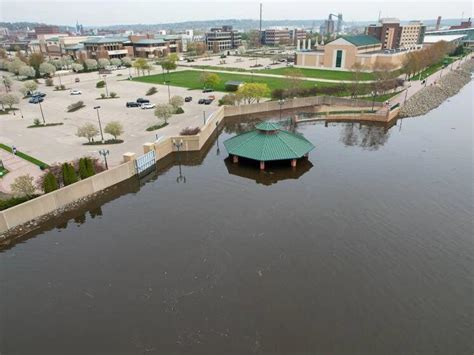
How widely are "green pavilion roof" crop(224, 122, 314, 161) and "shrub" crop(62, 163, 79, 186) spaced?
1701cm

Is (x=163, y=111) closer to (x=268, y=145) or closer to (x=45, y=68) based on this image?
(x=268, y=145)

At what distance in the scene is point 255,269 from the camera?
22938 millimetres

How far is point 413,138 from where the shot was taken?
160 feet

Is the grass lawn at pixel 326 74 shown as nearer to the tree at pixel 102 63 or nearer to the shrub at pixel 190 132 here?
the shrub at pixel 190 132

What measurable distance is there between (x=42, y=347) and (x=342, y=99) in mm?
63063

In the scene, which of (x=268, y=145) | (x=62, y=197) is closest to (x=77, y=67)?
(x=62, y=197)

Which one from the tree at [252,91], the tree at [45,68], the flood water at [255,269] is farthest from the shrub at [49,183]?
the tree at [45,68]

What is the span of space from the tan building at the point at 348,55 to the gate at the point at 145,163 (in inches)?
3153

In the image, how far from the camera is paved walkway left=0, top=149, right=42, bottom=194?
33.7 m

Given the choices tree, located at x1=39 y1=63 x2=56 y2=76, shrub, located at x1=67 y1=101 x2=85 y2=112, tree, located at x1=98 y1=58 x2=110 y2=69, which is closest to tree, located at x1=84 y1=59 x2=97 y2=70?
tree, located at x1=98 y1=58 x2=110 y2=69

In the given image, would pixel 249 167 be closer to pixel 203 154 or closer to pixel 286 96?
pixel 203 154

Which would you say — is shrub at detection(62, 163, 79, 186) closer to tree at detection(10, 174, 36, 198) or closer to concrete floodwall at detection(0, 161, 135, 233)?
concrete floodwall at detection(0, 161, 135, 233)

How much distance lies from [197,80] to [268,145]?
64.9m

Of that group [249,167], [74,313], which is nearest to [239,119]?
[249,167]
